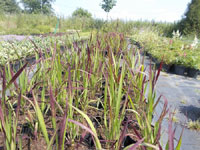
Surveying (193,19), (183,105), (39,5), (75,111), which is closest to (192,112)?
(183,105)

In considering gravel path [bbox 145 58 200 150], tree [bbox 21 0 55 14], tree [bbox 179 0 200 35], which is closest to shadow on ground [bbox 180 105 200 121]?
gravel path [bbox 145 58 200 150]

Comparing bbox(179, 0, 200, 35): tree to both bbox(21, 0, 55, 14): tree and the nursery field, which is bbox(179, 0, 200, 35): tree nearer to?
the nursery field

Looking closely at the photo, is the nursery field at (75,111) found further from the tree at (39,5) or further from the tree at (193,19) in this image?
the tree at (39,5)

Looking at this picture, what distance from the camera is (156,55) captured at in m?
5.32

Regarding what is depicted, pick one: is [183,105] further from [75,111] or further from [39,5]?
[39,5]

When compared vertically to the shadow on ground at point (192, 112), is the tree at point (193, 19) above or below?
above

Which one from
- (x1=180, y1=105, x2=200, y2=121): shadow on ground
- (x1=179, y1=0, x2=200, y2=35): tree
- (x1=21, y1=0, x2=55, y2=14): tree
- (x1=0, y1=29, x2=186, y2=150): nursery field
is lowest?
(x1=180, y1=105, x2=200, y2=121): shadow on ground

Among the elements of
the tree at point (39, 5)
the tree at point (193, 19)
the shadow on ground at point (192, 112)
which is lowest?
the shadow on ground at point (192, 112)

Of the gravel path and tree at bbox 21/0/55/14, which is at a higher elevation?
tree at bbox 21/0/55/14

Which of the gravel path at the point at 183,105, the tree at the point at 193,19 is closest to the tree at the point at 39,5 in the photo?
the tree at the point at 193,19

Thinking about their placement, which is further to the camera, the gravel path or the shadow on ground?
the shadow on ground

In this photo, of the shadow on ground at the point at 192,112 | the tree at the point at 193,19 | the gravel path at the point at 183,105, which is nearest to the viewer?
the gravel path at the point at 183,105

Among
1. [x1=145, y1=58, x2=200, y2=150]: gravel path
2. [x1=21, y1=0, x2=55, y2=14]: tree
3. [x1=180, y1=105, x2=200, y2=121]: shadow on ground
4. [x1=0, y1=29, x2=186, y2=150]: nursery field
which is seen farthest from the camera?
[x1=21, y1=0, x2=55, y2=14]: tree

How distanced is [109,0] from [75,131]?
145ft
